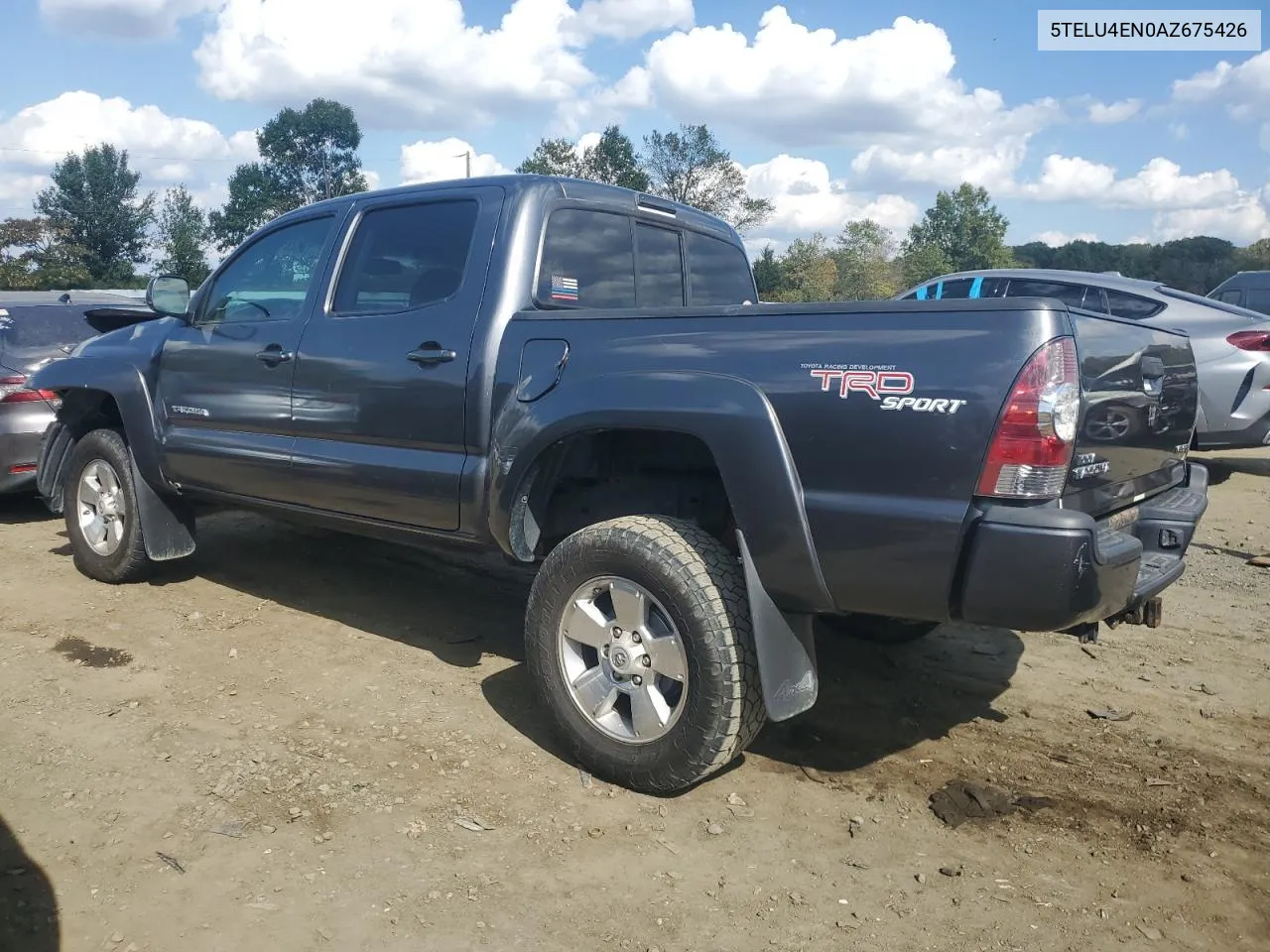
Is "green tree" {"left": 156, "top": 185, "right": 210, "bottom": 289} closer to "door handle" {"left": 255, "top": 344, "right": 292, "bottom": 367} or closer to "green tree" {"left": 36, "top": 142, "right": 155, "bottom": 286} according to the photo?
"green tree" {"left": 36, "top": 142, "right": 155, "bottom": 286}

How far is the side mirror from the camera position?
503 cm

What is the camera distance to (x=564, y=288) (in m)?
3.89

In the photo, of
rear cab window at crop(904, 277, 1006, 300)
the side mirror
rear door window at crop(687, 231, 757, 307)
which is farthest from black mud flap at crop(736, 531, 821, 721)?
rear cab window at crop(904, 277, 1006, 300)

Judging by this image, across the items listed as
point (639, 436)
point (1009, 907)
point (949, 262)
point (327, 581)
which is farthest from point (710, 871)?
point (949, 262)

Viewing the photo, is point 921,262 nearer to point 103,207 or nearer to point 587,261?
point 103,207

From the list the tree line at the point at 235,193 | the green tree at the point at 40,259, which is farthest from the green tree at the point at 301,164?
the green tree at the point at 40,259

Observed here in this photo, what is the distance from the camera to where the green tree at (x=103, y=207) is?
60.2 m

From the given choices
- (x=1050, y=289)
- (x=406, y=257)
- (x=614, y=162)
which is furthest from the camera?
(x=614, y=162)

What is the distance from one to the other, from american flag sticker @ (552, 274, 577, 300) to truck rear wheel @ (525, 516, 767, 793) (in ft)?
3.34

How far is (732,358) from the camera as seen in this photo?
3002 mm

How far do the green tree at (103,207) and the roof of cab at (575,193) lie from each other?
61092mm

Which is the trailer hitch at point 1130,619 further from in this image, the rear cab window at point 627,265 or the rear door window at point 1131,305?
the rear door window at point 1131,305

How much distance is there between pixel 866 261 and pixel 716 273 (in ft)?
244

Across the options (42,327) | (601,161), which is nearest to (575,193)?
(42,327)
